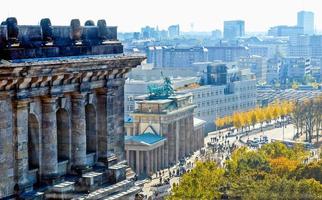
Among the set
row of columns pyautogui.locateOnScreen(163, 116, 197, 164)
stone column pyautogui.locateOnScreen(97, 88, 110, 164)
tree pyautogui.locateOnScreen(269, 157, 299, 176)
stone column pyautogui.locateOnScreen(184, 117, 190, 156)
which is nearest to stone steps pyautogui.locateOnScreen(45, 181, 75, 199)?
stone column pyautogui.locateOnScreen(97, 88, 110, 164)

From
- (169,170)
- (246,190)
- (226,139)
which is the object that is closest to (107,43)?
(246,190)

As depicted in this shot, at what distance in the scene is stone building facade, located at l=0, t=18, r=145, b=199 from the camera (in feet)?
93.0

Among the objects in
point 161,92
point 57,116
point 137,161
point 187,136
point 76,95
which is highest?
point 76,95

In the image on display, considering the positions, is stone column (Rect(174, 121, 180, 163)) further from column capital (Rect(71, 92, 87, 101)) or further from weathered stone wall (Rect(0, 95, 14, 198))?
weathered stone wall (Rect(0, 95, 14, 198))

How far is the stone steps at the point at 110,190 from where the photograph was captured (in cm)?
3148

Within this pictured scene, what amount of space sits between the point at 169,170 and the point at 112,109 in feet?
343

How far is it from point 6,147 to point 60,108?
3342 millimetres

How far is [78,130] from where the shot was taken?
31.8 metres

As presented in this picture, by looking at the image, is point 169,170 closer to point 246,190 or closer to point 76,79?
point 246,190

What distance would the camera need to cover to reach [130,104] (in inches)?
7367

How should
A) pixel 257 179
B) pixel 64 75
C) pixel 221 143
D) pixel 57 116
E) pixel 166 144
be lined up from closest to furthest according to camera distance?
1. pixel 64 75
2. pixel 57 116
3. pixel 257 179
4. pixel 166 144
5. pixel 221 143

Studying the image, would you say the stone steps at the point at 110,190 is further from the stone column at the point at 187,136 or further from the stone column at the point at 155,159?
the stone column at the point at 187,136

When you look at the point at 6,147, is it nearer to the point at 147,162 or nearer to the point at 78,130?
the point at 78,130

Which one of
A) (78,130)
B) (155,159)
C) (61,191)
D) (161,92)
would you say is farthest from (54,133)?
(161,92)
